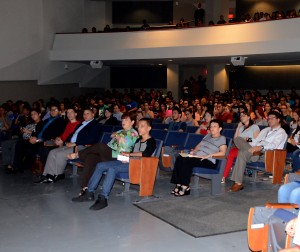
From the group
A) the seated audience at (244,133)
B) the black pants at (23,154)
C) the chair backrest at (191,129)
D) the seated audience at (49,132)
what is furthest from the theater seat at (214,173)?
the black pants at (23,154)

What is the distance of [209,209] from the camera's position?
5.82m

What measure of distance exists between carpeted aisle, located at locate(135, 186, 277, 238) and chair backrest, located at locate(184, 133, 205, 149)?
3.86 feet

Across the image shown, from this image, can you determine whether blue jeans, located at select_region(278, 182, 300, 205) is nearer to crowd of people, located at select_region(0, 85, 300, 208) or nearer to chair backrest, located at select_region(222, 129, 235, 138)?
crowd of people, located at select_region(0, 85, 300, 208)

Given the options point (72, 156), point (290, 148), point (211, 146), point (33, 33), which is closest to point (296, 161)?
point (290, 148)

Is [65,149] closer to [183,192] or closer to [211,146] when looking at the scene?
[183,192]

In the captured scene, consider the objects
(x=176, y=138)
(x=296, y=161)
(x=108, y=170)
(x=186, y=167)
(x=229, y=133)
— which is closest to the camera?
(x=108, y=170)

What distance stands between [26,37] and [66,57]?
A: 5.87 feet

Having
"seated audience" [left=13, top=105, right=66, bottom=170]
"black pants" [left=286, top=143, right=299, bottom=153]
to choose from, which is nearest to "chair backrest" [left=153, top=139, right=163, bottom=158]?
"seated audience" [left=13, top=105, right=66, bottom=170]

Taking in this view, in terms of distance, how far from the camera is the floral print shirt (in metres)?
6.64

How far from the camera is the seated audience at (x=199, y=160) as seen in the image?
6.53 meters

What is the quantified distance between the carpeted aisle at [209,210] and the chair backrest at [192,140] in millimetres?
1176

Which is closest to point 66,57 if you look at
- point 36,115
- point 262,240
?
point 36,115

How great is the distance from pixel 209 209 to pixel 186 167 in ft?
2.84

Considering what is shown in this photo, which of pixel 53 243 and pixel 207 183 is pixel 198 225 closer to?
pixel 53 243
